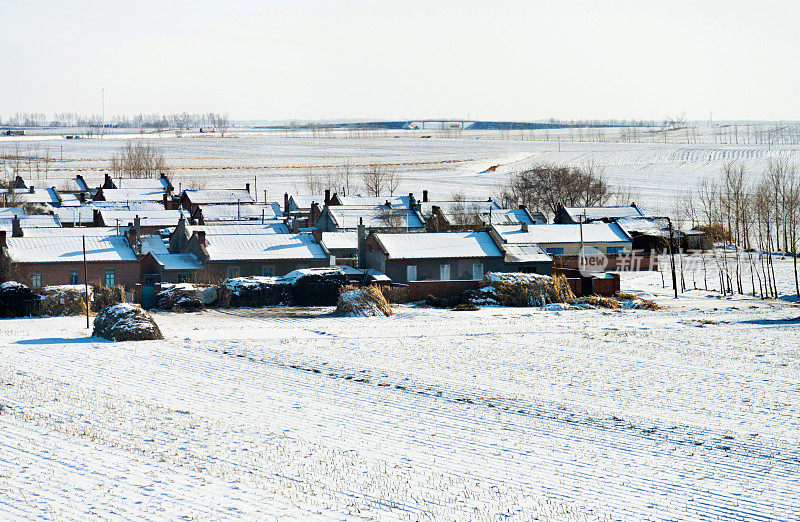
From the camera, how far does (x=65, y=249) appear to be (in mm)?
53156

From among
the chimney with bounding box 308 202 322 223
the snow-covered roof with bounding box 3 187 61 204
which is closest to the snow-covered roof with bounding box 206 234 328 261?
the chimney with bounding box 308 202 322 223

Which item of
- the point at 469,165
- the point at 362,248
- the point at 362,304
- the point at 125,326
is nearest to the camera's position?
the point at 125,326

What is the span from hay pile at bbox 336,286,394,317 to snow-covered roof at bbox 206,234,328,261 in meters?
11.9

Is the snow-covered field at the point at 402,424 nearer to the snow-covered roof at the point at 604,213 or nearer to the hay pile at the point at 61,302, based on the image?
the hay pile at the point at 61,302

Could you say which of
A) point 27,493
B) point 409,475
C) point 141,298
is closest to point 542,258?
point 141,298

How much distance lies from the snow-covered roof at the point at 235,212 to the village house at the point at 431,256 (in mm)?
28480

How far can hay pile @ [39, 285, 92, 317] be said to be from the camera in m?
43.2

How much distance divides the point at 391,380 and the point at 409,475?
9.30m

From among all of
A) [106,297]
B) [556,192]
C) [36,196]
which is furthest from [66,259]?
[556,192]

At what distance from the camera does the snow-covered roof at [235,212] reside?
82.4m

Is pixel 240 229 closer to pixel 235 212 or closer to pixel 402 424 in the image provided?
pixel 235 212

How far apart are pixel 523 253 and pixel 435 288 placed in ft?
28.2

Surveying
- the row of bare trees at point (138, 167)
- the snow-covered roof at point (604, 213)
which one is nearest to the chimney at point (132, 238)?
the snow-covered roof at point (604, 213)

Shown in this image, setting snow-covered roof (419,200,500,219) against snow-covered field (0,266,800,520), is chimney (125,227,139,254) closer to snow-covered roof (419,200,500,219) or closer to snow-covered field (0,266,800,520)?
snow-covered field (0,266,800,520)
